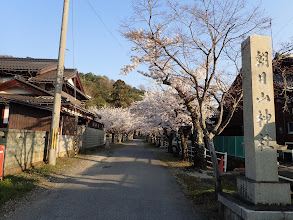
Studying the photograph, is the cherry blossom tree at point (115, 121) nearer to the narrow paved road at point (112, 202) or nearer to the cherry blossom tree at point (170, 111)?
the cherry blossom tree at point (170, 111)

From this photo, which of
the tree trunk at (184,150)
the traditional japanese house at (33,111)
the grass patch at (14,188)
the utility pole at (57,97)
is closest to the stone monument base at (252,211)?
the grass patch at (14,188)

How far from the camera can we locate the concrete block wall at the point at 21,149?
7450mm

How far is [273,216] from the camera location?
3514 millimetres

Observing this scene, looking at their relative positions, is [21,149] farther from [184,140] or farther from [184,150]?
[184,140]

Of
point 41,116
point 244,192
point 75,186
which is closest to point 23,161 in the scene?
point 75,186

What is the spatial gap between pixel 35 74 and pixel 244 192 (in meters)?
17.3

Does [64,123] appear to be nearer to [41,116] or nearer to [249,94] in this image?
[41,116]

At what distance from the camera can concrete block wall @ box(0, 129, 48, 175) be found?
7.45 metres

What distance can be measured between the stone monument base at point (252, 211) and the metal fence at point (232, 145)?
27.7 feet

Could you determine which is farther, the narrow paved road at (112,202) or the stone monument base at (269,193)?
the narrow paved road at (112,202)

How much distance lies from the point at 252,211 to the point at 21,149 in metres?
8.46

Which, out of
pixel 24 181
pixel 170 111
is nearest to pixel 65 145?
pixel 24 181

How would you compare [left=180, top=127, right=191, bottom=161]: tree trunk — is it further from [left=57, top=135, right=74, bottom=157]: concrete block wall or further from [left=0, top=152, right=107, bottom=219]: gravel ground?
[left=0, top=152, right=107, bottom=219]: gravel ground

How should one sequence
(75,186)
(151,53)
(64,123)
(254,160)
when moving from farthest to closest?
(64,123), (151,53), (75,186), (254,160)
